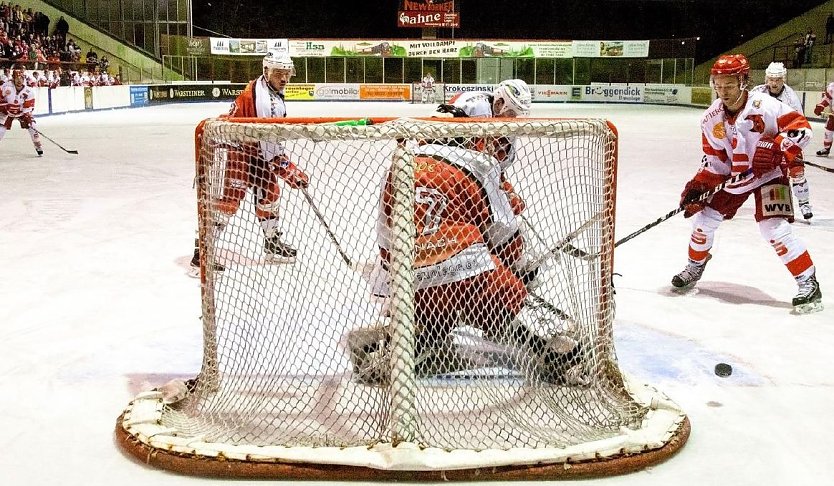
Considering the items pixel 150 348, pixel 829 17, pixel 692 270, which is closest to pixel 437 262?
pixel 150 348

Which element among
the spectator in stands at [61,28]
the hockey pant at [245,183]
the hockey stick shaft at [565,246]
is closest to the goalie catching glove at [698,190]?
the hockey stick shaft at [565,246]

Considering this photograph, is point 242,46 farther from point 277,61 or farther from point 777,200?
point 777,200

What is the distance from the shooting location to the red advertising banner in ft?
91.3

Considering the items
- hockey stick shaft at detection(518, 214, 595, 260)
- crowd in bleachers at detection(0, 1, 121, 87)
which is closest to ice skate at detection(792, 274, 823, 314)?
hockey stick shaft at detection(518, 214, 595, 260)

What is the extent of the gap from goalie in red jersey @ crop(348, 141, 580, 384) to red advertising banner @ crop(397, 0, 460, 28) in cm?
2617

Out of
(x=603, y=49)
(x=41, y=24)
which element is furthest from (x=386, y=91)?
(x=41, y=24)

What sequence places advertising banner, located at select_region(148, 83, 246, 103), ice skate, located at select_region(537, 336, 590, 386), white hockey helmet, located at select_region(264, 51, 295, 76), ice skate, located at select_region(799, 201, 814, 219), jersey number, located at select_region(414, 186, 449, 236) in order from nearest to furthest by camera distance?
jersey number, located at select_region(414, 186, 449, 236), ice skate, located at select_region(537, 336, 590, 386), white hockey helmet, located at select_region(264, 51, 295, 76), ice skate, located at select_region(799, 201, 814, 219), advertising banner, located at select_region(148, 83, 246, 103)

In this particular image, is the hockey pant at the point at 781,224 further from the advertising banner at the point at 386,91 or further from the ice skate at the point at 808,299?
the advertising banner at the point at 386,91

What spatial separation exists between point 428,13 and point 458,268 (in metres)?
26.6

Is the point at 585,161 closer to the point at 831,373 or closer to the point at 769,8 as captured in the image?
the point at 831,373

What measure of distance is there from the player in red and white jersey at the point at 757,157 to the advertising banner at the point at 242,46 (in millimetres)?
24468

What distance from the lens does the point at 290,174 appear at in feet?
10.2

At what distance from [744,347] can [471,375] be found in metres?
1.13

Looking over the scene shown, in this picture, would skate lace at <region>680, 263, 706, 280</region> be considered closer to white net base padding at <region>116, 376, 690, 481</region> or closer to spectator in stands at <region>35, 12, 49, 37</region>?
white net base padding at <region>116, 376, 690, 481</region>
